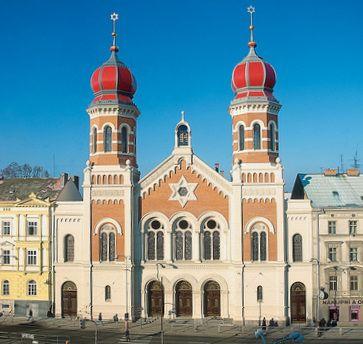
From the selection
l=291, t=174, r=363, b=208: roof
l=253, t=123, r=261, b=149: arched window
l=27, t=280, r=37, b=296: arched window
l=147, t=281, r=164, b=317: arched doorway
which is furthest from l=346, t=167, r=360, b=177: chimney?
l=27, t=280, r=37, b=296: arched window

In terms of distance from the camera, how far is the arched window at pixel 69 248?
188ft

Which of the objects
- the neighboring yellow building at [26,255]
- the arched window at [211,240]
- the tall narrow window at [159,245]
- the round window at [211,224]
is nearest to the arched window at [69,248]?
the neighboring yellow building at [26,255]

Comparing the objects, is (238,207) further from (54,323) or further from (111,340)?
(54,323)

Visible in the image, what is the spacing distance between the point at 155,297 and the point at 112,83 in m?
20.3

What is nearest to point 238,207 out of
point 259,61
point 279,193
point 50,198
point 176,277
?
point 279,193

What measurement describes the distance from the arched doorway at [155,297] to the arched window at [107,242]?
4.69 metres

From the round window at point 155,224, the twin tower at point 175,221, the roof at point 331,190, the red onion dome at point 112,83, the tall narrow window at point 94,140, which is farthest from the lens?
the tall narrow window at point 94,140

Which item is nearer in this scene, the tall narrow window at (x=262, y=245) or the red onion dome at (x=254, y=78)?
the tall narrow window at (x=262, y=245)

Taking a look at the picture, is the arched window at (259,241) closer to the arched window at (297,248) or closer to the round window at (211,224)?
the arched window at (297,248)

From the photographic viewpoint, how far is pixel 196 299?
55.1 m

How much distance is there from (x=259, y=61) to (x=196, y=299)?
2239cm

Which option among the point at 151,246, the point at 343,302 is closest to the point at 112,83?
the point at 151,246

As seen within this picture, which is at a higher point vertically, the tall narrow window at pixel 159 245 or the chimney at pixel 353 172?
the chimney at pixel 353 172

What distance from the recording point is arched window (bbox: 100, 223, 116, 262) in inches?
2200
